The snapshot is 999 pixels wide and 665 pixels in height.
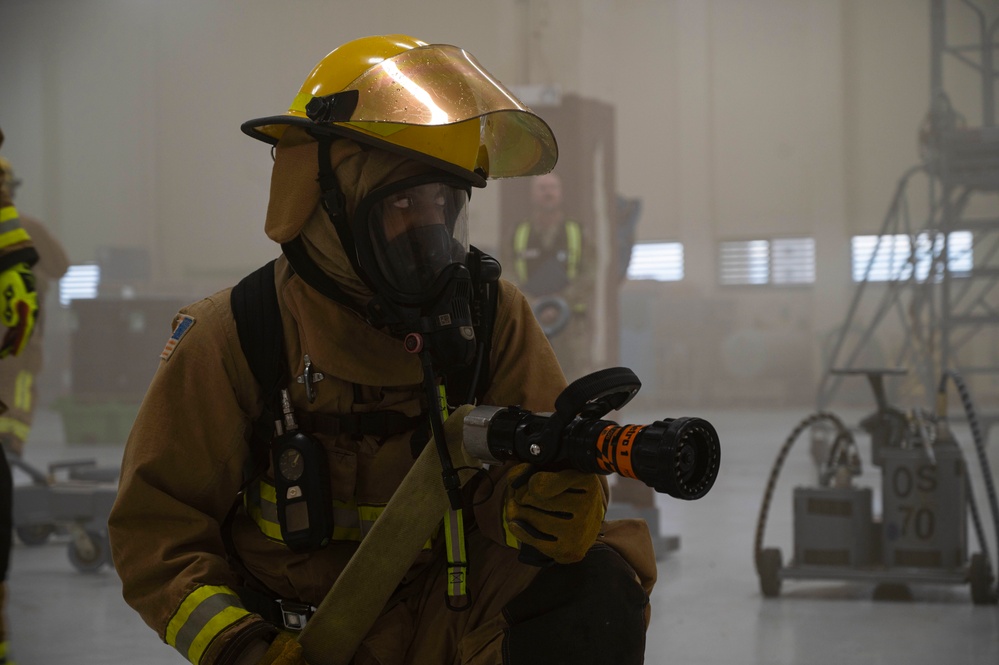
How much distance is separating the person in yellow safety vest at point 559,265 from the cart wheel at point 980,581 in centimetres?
287

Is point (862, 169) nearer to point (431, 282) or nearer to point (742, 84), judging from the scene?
point (742, 84)

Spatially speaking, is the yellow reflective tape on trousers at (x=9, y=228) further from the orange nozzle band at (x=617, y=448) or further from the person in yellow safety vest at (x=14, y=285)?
the orange nozzle band at (x=617, y=448)

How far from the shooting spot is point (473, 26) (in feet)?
39.5

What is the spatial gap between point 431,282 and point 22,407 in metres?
4.00

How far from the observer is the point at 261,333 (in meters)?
1.62

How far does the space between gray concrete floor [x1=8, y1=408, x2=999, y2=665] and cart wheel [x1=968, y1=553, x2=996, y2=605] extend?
0.14 ft

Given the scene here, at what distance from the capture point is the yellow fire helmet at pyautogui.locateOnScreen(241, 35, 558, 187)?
5.07ft

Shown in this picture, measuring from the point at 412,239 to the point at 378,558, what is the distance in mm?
459

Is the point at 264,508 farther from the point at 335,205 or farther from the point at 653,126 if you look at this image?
the point at 653,126

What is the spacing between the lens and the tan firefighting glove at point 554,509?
1366 mm

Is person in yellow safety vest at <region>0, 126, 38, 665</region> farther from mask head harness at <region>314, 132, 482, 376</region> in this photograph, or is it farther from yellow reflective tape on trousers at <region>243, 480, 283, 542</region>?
mask head harness at <region>314, 132, 482, 376</region>

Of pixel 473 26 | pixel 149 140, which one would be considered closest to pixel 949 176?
pixel 473 26

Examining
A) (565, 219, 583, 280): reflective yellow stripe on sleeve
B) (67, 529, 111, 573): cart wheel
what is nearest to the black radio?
(67, 529, 111, 573): cart wheel

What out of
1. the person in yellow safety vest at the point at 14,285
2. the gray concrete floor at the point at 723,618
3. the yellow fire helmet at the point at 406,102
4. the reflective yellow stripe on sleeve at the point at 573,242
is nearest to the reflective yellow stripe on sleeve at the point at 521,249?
the reflective yellow stripe on sleeve at the point at 573,242
